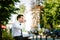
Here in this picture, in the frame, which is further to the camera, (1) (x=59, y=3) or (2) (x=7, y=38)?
(1) (x=59, y=3)

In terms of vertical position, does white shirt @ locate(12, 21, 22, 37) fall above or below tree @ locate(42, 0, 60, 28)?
above

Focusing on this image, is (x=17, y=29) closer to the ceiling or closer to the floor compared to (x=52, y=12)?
closer to the ceiling

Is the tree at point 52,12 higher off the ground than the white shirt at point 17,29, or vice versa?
the white shirt at point 17,29

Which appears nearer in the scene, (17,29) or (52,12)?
(17,29)

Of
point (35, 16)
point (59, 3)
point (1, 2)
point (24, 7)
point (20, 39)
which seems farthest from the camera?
point (35, 16)

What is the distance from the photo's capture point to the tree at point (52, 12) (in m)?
45.9

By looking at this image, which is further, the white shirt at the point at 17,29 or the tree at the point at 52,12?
the tree at the point at 52,12

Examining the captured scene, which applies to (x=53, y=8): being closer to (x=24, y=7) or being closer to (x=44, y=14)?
(x=44, y=14)

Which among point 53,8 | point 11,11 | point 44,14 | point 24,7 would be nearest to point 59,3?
point 53,8

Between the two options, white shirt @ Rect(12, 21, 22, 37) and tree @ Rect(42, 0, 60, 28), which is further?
tree @ Rect(42, 0, 60, 28)

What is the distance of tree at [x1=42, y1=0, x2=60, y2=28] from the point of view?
4594 centimetres

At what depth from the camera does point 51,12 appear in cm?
4644

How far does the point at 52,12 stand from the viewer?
4616cm

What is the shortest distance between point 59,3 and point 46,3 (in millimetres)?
2972
